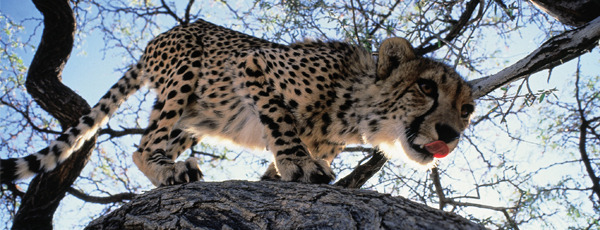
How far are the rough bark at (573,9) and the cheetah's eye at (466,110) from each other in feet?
3.46

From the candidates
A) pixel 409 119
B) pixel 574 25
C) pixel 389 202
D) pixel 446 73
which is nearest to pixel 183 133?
pixel 409 119

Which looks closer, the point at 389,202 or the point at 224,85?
the point at 389,202

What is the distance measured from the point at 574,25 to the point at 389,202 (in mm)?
2736

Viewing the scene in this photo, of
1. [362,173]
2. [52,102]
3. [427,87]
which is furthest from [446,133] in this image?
[52,102]

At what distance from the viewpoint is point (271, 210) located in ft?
6.28

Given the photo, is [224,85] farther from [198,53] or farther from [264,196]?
[264,196]

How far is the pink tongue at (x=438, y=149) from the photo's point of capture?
2.94 metres

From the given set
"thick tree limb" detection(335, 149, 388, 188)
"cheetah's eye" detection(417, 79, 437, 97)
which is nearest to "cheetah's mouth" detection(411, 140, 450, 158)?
"cheetah's eye" detection(417, 79, 437, 97)

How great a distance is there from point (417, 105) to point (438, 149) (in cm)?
35

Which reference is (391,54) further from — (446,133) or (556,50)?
(556,50)

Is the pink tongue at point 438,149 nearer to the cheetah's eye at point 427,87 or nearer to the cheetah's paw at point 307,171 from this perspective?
the cheetah's eye at point 427,87

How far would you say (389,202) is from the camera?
1826mm

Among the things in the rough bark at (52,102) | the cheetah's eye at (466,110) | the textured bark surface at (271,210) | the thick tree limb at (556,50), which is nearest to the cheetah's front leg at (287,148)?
the textured bark surface at (271,210)

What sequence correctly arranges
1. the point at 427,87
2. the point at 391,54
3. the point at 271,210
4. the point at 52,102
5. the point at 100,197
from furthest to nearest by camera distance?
the point at 100,197, the point at 52,102, the point at 391,54, the point at 427,87, the point at 271,210
